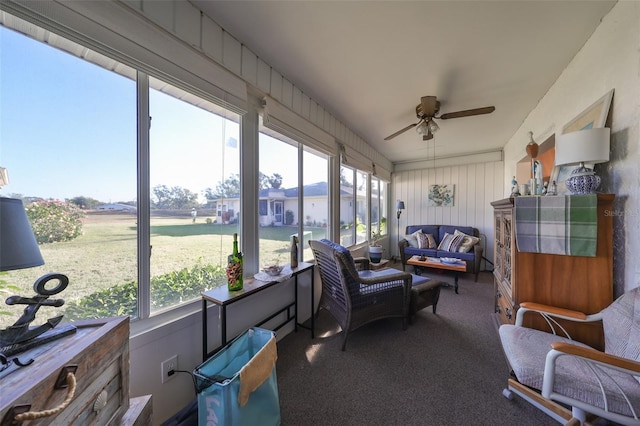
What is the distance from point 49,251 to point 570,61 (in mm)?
3825

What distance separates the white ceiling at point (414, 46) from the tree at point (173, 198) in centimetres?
120

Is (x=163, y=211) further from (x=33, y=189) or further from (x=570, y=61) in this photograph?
(x=570, y=61)

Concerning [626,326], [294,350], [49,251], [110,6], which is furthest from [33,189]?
[626,326]

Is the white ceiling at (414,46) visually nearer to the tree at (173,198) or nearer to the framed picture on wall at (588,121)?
the framed picture on wall at (588,121)

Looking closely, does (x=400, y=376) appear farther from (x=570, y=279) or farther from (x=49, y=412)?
(x=49, y=412)

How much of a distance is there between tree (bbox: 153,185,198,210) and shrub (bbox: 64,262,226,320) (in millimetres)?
438

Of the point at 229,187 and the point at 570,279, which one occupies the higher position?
the point at 229,187

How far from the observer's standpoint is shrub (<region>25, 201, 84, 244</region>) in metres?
0.99

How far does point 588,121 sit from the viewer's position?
5.41ft

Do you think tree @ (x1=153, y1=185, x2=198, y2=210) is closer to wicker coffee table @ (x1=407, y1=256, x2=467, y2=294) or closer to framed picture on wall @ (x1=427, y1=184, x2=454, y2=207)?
wicker coffee table @ (x1=407, y1=256, x2=467, y2=294)

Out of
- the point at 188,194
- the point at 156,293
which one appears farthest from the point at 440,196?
the point at 156,293

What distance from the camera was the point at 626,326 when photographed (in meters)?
1.18

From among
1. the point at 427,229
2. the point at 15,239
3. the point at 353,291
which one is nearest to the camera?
the point at 15,239

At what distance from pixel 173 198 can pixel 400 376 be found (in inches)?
82.9
